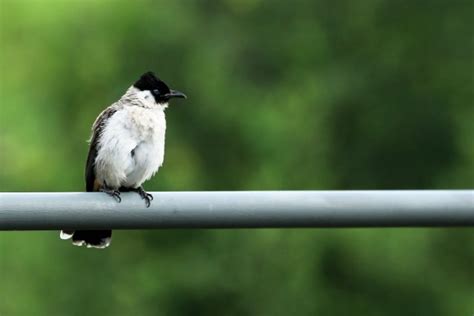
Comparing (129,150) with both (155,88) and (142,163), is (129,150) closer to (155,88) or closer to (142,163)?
(142,163)

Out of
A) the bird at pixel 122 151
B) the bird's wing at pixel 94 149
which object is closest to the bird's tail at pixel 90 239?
the bird at pixel 122 151

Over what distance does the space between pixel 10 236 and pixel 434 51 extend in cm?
833

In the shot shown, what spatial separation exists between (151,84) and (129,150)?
579 mm

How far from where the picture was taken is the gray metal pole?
2.62m

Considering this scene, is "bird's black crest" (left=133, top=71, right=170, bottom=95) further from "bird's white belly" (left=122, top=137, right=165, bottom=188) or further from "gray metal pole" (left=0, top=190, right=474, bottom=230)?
"gray metal pole" (left=0, top=190, right=474, bottom=230)

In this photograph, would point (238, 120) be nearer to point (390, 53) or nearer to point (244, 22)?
point (244, 22)

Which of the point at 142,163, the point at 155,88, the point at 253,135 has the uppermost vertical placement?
the point at 155,88

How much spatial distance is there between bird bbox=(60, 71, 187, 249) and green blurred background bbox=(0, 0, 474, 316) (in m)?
8.60

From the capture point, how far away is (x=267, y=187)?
50.7ft

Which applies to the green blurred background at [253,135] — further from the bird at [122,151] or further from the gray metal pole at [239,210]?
the gray metal pole at [239,210]

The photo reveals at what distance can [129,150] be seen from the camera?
17.6 ft

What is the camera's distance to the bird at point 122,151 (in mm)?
5305

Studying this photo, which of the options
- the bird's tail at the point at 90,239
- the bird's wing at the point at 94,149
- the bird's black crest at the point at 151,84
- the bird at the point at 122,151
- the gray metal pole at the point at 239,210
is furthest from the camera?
the bird's black crest at the point at 151,84

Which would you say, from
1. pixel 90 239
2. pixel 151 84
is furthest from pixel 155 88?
pixel 90 239
